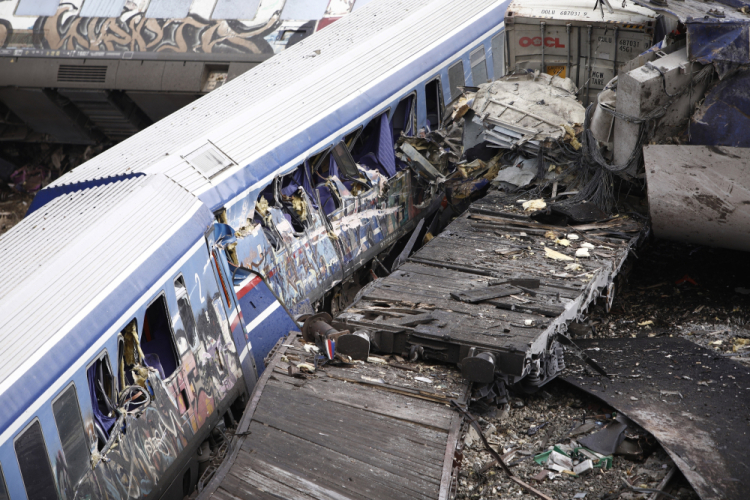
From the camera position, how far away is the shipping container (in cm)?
1244

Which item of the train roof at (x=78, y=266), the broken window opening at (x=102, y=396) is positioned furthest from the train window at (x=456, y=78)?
the broken window opening at (x=102, y=396)

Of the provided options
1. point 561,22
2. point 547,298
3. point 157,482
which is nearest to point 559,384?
point 547,298

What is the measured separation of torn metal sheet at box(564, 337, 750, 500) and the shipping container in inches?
230

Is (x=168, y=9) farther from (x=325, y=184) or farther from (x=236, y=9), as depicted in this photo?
(x=325, y=184)

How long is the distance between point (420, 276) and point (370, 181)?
7.97 ft

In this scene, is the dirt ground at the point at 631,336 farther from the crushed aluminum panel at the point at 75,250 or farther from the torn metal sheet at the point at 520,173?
the crushed aluminum panel at the point at 75,250

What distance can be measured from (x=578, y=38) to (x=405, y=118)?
3382mm

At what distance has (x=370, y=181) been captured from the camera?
1132cm

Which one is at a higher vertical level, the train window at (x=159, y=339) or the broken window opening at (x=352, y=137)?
the broken window opening at (x=352, y=137)

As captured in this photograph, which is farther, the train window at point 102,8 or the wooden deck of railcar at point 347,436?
the train window at point 102,8

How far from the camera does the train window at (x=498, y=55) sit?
1373cm

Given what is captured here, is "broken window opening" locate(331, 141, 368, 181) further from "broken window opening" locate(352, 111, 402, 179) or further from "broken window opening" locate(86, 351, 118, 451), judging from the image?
"broken window opening" locate(86, 351, 118, 451)

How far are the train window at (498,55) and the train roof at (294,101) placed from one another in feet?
1.01

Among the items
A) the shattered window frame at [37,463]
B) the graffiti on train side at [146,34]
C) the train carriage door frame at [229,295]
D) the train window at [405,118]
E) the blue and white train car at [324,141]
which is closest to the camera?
the shattered window frame at [37,463]
